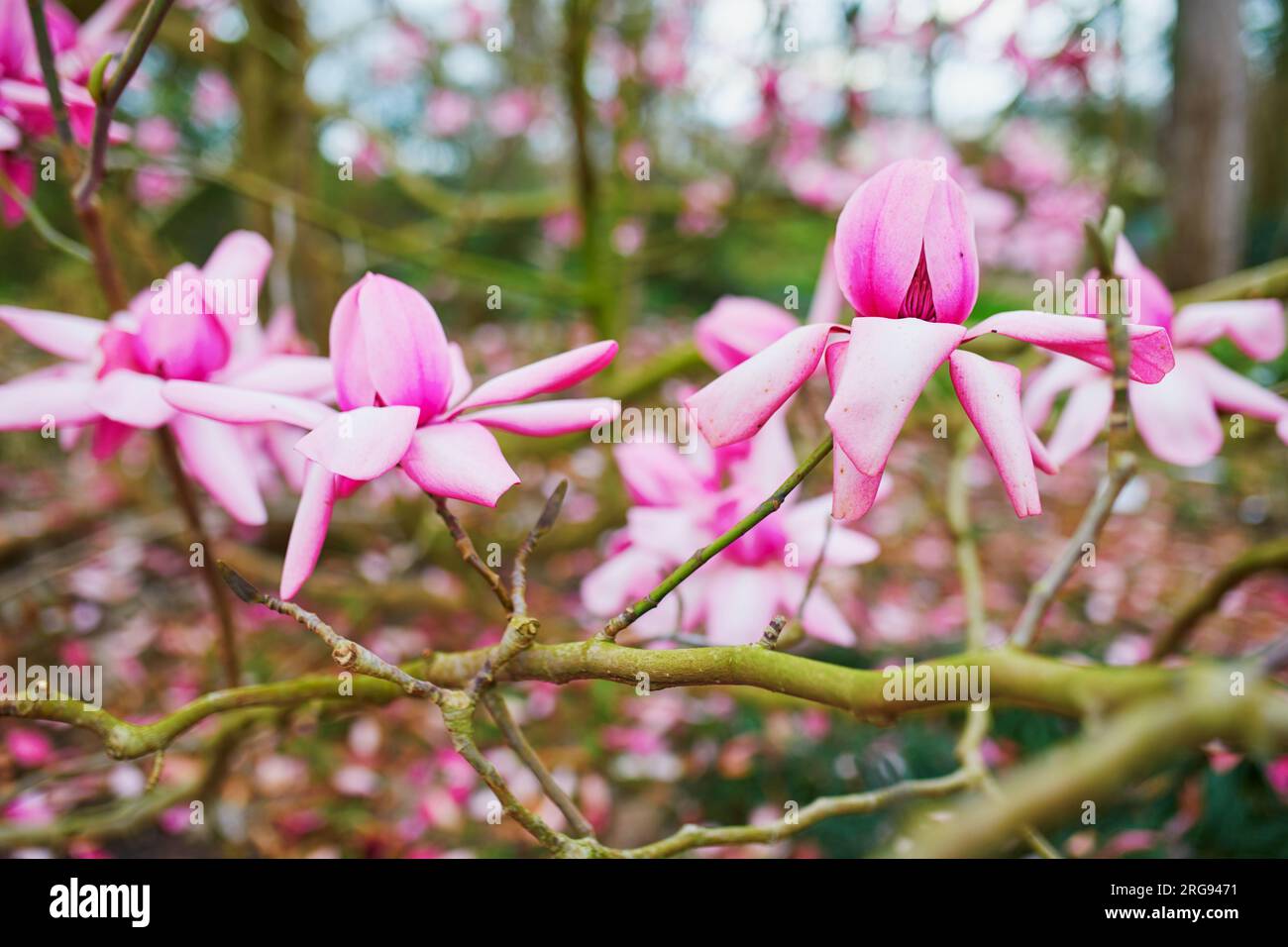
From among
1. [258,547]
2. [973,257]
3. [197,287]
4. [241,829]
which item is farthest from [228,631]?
[258,547]

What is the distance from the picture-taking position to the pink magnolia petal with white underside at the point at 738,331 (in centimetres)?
52

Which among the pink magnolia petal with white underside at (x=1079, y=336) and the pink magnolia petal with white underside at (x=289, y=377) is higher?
the pink magnolia petal with white underside at (x=289, y=377)

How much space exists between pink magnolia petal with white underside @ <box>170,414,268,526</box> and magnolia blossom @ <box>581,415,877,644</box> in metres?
0.22

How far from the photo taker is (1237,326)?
1.96 feet

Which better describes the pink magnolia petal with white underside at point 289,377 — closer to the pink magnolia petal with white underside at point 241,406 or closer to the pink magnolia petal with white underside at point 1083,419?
the pink magnolia petal with white underside at point 241,406

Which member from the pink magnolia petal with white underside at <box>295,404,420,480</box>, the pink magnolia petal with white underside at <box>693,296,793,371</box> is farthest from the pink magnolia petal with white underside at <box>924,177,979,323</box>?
the pink magnolia petal with white underside at <box>295,404,420,480</box>

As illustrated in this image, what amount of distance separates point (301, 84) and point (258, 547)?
1.23 meters

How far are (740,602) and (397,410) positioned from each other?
264 mm

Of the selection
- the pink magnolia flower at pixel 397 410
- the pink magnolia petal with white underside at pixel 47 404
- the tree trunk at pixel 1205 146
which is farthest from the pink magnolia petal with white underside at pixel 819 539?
the tree trunk at pixel 1205 146

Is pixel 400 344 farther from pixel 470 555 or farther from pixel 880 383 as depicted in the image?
pixel 880 383

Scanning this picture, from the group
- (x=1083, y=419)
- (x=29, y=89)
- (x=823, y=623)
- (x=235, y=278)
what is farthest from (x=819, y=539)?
(x=29, y=89)

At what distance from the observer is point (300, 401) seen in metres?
0.44

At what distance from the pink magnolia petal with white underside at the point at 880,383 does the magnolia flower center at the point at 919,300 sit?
0.17 feet

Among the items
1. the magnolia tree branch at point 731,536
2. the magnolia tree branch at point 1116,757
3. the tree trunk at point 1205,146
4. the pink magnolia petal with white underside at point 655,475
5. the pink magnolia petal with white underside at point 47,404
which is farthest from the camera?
the tree trunk at point 1205,146
